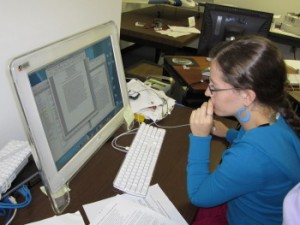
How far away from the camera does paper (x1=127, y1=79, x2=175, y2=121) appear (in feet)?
4.19

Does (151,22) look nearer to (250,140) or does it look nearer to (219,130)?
(219,130)

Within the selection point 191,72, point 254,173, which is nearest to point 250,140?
point 254,173

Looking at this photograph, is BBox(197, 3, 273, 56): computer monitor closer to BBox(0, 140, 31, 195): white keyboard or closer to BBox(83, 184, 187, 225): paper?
BBox(83, 184, 187, 225): paper

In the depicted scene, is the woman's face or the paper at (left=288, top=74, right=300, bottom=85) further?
the paper at (left=288, top=74, right=300, bottom=85)

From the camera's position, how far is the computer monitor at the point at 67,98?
2.10 feet

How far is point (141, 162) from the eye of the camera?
0.98 meters

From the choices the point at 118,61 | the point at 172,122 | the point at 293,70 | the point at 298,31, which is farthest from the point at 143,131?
the point at 298,31

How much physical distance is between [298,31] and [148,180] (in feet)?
9.27

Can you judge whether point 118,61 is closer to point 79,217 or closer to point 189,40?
point 79,217

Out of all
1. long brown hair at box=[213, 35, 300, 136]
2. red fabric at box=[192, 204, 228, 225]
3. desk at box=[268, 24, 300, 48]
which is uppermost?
long brown hair at box=[213, 35, 300, 136]

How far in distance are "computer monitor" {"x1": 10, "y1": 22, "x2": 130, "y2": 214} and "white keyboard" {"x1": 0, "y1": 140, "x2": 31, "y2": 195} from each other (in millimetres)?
133

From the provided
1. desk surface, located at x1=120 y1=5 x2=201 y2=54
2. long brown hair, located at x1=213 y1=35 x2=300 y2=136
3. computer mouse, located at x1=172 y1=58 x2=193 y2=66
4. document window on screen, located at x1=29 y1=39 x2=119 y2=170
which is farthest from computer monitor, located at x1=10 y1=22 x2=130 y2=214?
desk surface, located at x1=120 y1=5 x2=201 y2=54

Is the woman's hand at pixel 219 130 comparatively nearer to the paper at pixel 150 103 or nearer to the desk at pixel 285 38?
the paper at pixel 150 103

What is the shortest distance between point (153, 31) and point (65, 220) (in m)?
2.27
